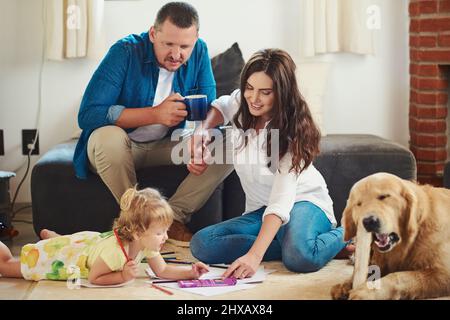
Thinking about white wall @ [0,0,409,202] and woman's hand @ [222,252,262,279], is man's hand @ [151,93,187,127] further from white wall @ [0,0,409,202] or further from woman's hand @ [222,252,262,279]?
white wall @ [0,0,409,202]

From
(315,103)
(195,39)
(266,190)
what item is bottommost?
(266,190)

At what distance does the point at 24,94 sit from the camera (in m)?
3.32

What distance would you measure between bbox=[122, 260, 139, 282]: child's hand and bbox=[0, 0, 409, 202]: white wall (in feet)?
4.30

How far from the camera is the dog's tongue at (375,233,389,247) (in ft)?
6.42

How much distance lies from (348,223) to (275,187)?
0.96ft

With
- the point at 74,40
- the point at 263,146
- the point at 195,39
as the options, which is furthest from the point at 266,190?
the point at 74,40

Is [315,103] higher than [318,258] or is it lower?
higher

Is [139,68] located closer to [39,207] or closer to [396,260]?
[39,207]

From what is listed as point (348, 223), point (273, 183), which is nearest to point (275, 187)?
point (273, 183)

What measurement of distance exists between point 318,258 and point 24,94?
1556mm

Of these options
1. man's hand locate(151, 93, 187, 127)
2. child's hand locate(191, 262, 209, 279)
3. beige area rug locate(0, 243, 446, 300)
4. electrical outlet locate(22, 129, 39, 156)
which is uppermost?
man's hand locate(151, 93, 187, 127)

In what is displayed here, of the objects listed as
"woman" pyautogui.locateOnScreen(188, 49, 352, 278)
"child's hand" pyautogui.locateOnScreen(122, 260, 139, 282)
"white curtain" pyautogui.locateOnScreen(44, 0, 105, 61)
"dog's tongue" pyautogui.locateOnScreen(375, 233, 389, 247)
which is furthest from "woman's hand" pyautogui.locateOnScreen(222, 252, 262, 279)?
"white curtain" pyautogui.locateOnScreen(44, 0, 105, 61)

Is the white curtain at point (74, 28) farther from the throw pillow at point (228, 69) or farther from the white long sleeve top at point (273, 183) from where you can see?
the white long sleeve top at point (273, 183)

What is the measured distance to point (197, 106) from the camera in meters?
2.45
